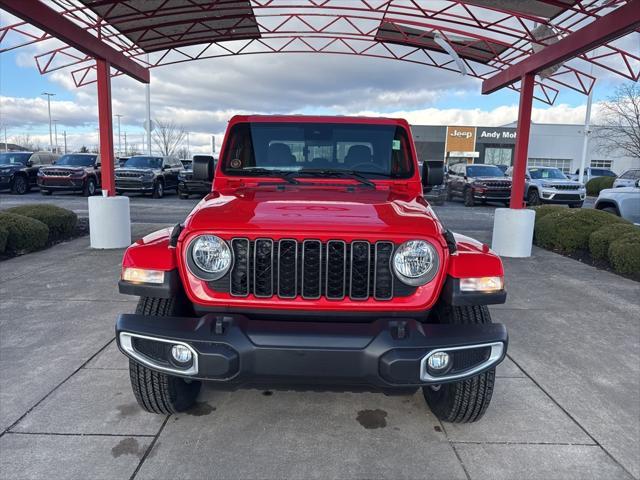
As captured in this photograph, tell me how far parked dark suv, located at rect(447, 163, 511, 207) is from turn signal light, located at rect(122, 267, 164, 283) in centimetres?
1641

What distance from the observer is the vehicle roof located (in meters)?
3.94

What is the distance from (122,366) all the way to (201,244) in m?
1.86

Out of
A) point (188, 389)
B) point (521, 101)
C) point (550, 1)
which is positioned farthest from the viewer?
point (521, 101)

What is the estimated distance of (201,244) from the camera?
2.49 meters

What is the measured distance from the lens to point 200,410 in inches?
122

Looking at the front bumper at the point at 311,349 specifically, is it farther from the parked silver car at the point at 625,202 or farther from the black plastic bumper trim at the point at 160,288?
the parked silver car at the point at 625,202

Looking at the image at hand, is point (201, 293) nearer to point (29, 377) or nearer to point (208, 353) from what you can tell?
point (208, 353)

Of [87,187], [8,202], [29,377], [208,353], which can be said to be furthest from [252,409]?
[87,187]

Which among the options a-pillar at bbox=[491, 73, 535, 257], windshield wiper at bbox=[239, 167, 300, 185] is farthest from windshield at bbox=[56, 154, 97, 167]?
windshield wiper at bbox=[239, 167, 300, 185]

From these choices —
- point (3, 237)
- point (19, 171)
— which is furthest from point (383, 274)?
point (19, 171)

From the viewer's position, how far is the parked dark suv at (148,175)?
17656 mm

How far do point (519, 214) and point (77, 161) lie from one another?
16432 mm

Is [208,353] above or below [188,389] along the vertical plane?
above

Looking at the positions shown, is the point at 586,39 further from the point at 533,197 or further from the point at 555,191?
the point at 533,197
